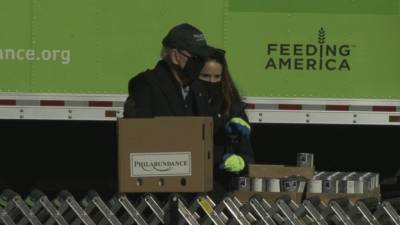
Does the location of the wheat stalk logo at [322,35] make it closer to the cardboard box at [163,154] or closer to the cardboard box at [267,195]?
the cardboard box at [267,195]

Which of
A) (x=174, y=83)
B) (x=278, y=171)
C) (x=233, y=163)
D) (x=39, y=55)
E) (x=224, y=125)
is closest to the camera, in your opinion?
(x=233, y=163)

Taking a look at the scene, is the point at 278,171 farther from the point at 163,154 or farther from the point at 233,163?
the point at 163,154

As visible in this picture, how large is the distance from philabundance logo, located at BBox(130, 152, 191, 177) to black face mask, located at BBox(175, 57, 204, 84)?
2.06ft

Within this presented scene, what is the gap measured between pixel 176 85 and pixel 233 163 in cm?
59

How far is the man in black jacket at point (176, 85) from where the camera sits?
22.3ft

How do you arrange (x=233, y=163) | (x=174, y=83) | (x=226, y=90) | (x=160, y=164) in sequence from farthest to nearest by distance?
(x=226, y=90), (x=174, y=83), (x=233, y=163), (x=160, y=164)

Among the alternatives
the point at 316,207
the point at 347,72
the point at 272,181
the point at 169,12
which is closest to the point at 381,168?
the point at 347,72

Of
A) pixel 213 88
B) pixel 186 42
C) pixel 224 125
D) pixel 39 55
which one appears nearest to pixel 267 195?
pixel 224 125

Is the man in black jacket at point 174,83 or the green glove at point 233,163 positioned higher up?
the man in black jacket at point 174,83

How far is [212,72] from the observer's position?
7.44 metres

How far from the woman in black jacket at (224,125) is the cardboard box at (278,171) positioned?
503mm

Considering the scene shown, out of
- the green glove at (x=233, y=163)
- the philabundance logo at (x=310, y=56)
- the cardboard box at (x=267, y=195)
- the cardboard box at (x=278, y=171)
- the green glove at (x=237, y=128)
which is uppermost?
the philabundance logo at (x=310, y=56)

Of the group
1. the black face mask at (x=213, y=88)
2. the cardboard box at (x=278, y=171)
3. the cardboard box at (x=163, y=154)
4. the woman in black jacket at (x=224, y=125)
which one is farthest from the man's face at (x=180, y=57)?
the cardboard box at (x=278, y=171)

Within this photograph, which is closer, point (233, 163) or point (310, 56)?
point (233, 163)
